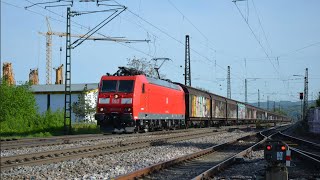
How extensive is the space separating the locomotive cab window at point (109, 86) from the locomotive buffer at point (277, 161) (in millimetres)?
19823

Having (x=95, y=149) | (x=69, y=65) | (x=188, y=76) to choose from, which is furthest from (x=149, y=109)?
(x=188, y=76)

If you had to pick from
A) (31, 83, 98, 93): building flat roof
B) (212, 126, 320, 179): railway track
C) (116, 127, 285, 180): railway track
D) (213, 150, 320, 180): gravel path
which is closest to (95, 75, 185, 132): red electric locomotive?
(116, 127, 285, 180): railway track

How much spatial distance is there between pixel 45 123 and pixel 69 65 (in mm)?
5866

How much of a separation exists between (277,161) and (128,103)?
18867 millimetres

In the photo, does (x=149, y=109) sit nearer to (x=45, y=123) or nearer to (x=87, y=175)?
(x=45, y=123)

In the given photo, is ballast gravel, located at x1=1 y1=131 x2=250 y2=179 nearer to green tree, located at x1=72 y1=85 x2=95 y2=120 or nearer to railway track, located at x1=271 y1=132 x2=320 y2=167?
railway track, located at x1=271 y1=132 x2=320 y2=167

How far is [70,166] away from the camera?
12.0 m

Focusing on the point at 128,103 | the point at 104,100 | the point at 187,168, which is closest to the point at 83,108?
the point at 104,100

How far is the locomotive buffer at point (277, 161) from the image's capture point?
27.5 feet

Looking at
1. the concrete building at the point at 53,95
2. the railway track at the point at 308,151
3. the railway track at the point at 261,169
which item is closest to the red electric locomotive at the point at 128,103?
the railway track at the point at 308,151

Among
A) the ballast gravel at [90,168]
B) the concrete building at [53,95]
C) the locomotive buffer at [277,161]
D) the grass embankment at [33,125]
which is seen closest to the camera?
the locomotive buffer at [277,161]

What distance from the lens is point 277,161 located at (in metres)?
8.42

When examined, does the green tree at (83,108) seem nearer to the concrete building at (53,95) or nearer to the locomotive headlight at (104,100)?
the concrete building at (53,95)

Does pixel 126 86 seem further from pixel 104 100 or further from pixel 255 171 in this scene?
pixel 255 171
